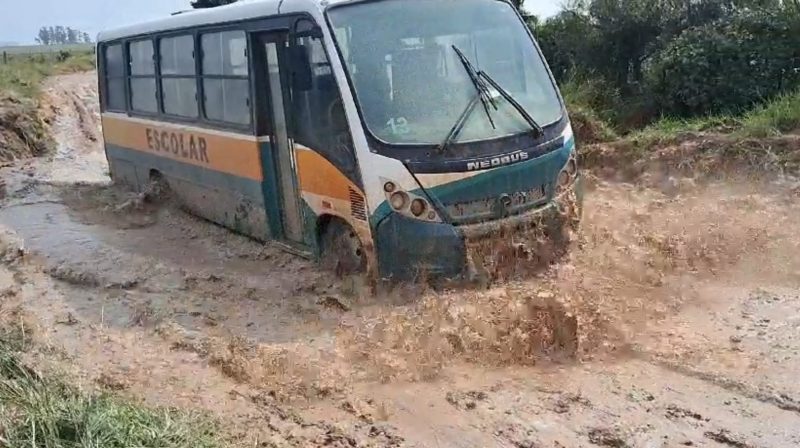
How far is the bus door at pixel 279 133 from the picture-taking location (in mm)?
7730

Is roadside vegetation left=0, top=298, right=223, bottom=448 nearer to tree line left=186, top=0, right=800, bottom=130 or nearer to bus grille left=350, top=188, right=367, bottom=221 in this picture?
bus grille left=350, top=188, right=367, bottom=221

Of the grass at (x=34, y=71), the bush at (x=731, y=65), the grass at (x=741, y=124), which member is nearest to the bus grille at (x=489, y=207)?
the grass at (x=741, y=124)

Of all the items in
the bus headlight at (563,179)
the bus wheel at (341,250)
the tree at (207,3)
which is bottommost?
the bus wheel at (341,250)

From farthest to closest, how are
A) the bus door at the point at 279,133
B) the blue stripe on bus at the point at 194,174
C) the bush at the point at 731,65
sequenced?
the bush at the point at 731,65 < the blue stripe on bus at the point at 194,174 < the bus door at the point at 279,133

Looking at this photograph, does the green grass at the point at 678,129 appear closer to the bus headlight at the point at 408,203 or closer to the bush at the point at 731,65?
the bush at the point at 731,65

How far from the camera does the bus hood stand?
6.64 meters

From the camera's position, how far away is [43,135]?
18.9m

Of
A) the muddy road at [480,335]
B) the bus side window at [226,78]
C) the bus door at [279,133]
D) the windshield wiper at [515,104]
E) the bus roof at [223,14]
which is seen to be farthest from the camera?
the bus side window at [226,78]

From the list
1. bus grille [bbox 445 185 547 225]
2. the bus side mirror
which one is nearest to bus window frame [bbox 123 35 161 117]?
the bus side mirror

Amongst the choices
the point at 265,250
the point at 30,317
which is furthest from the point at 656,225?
the point at 30,317

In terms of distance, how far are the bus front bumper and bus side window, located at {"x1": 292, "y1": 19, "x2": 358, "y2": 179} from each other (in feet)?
1.87

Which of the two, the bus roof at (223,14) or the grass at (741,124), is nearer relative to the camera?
the bus roof at (223,14)

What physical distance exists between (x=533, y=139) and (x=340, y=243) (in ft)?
6.02

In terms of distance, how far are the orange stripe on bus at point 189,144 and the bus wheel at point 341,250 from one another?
105 cm
